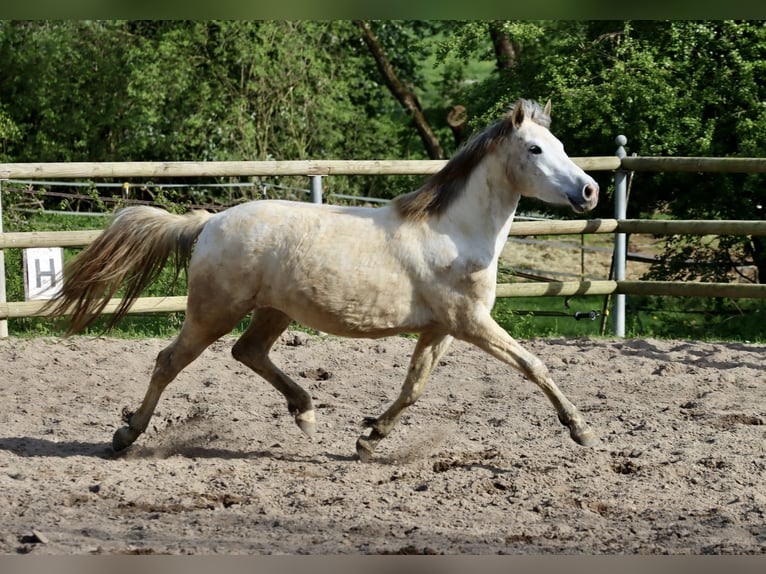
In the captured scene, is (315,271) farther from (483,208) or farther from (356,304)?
(483,208)

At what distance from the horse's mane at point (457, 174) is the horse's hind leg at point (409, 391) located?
62 cm

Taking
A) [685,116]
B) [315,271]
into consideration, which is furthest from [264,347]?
[685,116]

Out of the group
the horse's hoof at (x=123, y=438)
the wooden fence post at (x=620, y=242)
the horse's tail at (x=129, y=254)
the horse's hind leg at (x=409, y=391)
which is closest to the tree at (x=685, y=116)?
the wooden fence post at (x=620, y=242)

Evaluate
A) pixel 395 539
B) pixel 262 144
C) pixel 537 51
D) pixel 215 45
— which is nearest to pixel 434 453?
pixel 395 539

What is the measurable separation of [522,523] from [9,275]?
211 inches

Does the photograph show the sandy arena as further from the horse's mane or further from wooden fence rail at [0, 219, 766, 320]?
the horse's mane

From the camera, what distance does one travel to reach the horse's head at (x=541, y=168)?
4.35 metres

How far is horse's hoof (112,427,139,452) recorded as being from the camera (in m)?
4.66

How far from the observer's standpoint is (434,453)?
4.84 metres

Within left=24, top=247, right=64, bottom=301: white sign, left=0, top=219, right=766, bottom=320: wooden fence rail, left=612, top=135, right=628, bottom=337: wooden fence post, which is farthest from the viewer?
left=612, top=135, right=628, bottom=337: wooden fence post

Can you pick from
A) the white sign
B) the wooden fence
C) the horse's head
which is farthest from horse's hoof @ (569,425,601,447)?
the white sign

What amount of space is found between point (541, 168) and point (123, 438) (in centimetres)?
236

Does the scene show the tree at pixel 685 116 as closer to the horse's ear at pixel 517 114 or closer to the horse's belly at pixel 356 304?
the horse's ear at pixel 517 114

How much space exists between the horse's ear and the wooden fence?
3242 mm
